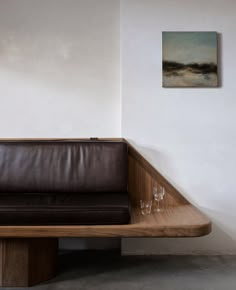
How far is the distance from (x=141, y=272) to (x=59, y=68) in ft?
5.91

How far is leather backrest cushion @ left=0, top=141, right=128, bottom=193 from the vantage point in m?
2.38

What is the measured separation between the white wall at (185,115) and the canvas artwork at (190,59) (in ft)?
0.18

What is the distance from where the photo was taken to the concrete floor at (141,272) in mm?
1938

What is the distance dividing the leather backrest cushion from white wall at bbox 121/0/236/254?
280mm

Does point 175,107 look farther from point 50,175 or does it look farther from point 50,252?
point 50,252

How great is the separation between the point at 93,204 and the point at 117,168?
55 centimetres

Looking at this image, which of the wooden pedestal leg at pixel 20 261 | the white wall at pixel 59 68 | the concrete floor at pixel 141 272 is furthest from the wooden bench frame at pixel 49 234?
the white wall at pixel 59 68

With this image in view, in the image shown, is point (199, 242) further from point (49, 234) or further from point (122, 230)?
point (49, 234)

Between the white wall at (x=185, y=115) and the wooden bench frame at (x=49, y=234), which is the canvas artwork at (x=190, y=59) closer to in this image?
the white wall at (x=185, y=115)

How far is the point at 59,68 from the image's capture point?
2.72m

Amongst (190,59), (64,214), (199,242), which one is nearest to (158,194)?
(199,242)

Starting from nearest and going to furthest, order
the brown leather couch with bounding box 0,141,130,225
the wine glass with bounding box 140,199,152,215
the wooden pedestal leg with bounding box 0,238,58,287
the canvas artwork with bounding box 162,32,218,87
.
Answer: the wooden pedestal leg with bounding box 0,238,58,287
the wine glass with bounding box 140,199,152,215
the brown leather couch with bounding box 0,141,130,225
the canvas artwork with bounding box 162,32,218,87

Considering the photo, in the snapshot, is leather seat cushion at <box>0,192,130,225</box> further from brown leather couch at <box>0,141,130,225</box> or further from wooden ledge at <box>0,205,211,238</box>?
brown leather couch at <box>0,141,130,225</box>

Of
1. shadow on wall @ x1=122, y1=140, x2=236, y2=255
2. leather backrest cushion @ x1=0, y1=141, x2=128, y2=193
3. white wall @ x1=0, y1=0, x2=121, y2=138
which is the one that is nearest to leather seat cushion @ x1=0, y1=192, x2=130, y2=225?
leather backrest cushion @ x1=0, y1=141, x2=128, y2=193
